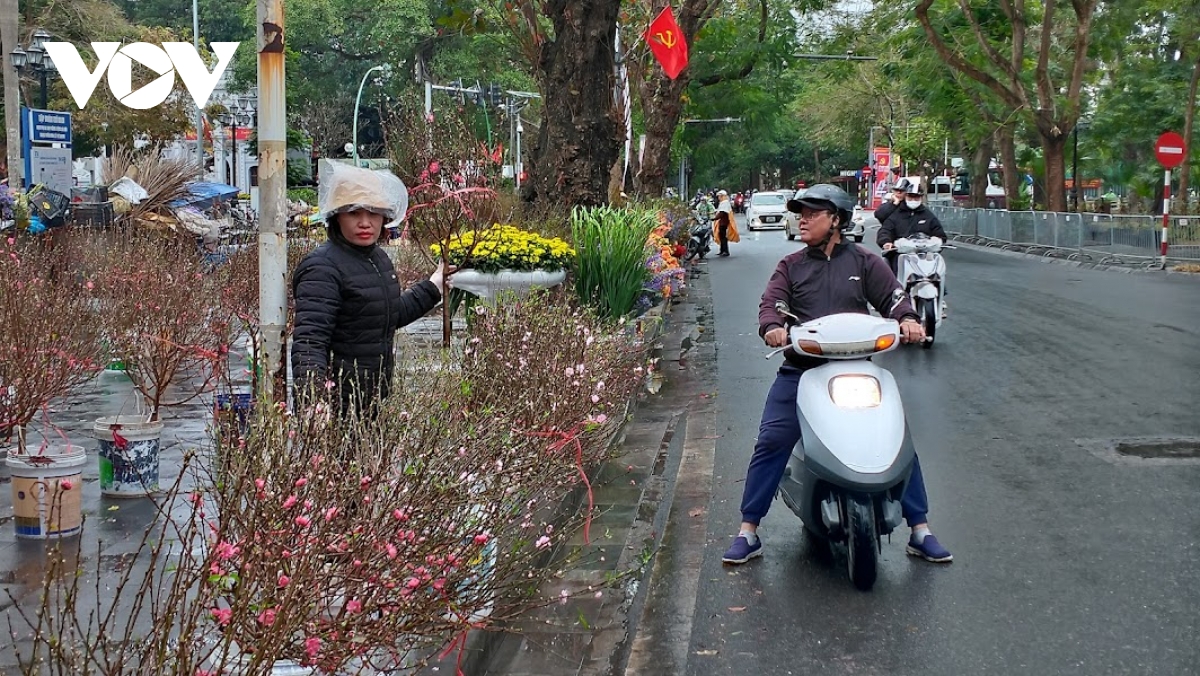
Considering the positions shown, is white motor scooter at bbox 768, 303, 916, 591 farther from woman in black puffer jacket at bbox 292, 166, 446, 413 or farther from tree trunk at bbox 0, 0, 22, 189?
tree trunk at bbox 0, 0, 22, 189

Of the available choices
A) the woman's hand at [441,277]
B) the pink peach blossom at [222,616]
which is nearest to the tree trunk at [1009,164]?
the woman's hand at [441,277]

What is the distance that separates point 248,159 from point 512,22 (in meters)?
47.6

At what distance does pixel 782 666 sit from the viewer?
16.9 feet

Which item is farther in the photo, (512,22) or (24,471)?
(512,22)

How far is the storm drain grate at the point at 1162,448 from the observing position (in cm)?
862

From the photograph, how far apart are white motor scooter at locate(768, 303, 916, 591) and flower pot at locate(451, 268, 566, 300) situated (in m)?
4.78

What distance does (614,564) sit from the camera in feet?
21.1

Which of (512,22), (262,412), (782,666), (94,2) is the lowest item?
(782,666)

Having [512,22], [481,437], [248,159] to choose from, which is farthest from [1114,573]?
[248,159]

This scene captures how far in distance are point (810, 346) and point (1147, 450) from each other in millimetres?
3863

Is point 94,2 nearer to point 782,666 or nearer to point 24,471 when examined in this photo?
point 24,471

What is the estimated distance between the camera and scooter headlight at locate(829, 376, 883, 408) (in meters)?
5.99

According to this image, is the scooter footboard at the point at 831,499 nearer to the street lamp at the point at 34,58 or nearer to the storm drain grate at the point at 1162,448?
the storm drain grate at the point at 1162,448

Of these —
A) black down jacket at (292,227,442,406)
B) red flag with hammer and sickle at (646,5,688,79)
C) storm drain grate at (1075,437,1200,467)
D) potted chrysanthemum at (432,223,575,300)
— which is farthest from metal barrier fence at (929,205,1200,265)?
black down jacket at (292,227,442,406)
